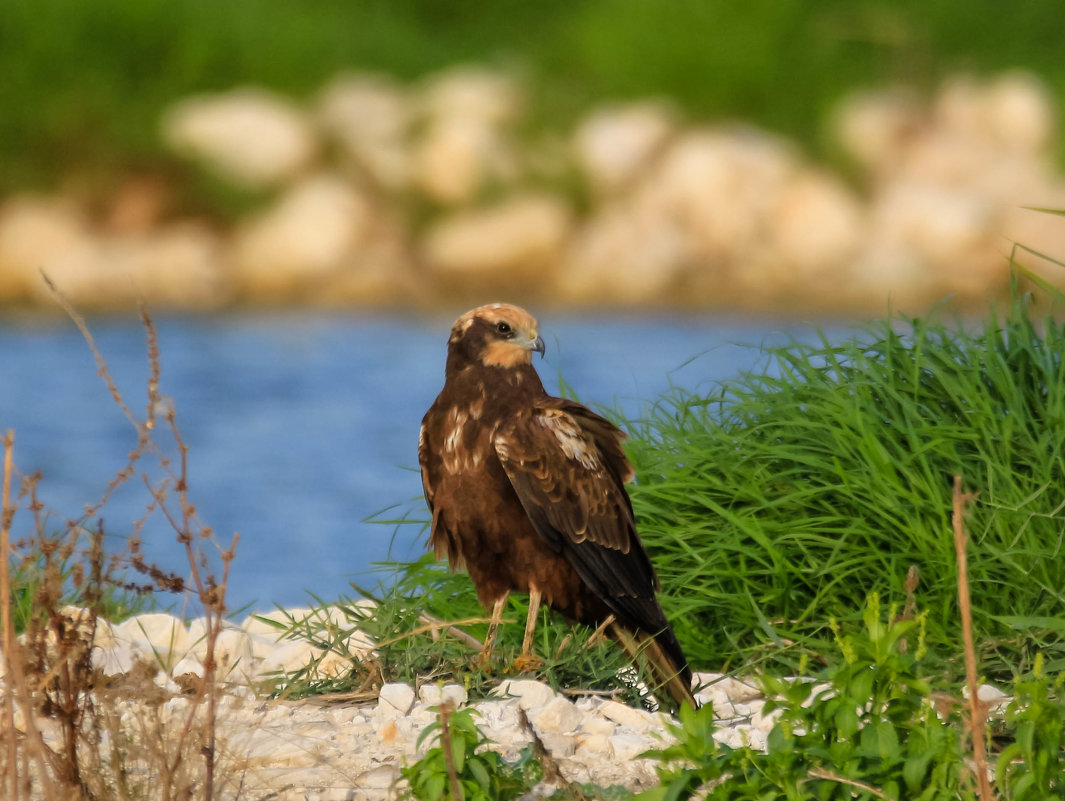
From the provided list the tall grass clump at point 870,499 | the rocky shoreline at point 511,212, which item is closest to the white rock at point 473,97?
the rocky shoreline at point 511,212

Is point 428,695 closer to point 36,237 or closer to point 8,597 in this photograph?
point 8,597

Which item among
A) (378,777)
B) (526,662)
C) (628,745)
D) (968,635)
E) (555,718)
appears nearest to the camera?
(968,635)

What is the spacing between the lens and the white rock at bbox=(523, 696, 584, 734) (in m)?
3.33

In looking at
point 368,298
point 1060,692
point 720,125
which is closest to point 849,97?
point 720,125

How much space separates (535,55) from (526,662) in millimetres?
14436

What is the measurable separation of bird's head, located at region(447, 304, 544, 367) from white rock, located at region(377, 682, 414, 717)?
93 centimetres

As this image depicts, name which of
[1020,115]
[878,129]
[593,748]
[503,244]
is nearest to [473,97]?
[503,244]

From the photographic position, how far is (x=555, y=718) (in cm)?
333

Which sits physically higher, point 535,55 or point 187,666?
point 535,55

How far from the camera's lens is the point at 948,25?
18.0 meters

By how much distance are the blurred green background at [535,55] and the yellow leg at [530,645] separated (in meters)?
12.3

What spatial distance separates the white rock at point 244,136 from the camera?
15.3 m

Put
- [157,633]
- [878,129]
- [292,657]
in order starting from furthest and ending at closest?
[878,129] → [157,633] → [292,657]

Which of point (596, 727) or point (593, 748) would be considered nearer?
point (593, 748)
